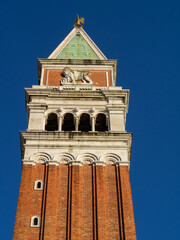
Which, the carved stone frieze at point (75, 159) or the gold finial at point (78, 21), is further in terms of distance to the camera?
the gold finial at point (78, 21)

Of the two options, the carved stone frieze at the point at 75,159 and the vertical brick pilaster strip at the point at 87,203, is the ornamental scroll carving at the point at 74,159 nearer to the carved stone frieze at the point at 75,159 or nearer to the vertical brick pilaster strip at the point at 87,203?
the carved stone frieze at the point at 75,159

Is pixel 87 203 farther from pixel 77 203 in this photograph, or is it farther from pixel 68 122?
pixel 68 122

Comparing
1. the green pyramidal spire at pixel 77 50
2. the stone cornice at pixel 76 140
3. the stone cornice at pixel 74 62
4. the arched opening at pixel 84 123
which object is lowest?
the stone cornice at pixel 76 140

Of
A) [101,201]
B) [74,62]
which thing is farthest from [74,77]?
[101,201]

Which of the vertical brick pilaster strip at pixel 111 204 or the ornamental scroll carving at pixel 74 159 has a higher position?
the ornamental scroll carving at pixel 74 159

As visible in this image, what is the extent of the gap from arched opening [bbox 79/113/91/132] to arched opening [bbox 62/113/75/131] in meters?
0.66

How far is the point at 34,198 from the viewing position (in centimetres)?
3106

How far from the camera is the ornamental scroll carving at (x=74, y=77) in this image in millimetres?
42438

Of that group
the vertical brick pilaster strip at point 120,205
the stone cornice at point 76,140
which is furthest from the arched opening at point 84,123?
the vertical brick pilaster strip at point 120,205

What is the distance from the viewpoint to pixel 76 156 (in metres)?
34.1

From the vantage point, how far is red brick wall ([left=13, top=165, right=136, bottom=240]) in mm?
29078

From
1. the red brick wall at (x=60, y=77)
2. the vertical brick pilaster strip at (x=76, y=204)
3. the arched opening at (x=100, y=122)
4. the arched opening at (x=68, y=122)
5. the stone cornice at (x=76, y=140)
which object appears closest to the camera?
the vertical brick pilaster strip at (x=76, y=204)

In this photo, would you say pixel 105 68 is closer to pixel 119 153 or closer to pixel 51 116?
pixel 51 116

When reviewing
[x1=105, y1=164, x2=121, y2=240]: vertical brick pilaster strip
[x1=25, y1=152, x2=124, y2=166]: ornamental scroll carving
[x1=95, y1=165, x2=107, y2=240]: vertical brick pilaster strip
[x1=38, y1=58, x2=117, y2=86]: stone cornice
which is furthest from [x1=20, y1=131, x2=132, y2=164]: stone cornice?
[x1=38, y1=58, x2=117, y2=86]: stone cornice
